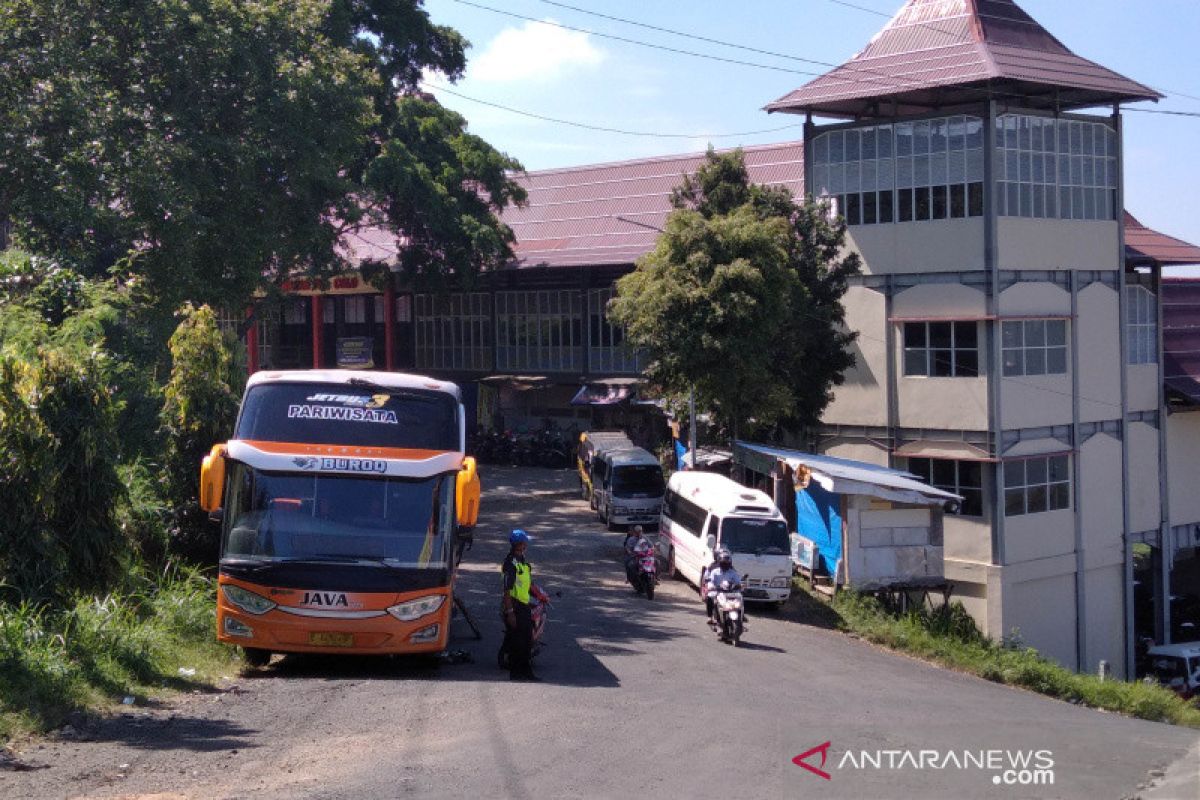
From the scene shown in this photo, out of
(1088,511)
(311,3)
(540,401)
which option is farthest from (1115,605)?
(311,3)

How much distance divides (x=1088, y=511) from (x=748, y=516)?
14.3m

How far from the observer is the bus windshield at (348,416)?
12.6 metres

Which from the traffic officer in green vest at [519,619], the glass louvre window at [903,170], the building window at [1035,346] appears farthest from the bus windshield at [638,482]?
the traffic officer in green vest at [519,619]

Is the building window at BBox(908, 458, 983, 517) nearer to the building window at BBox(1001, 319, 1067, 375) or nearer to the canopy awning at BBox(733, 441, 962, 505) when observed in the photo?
the building window at BBox(1001, 319, 1067, 375)

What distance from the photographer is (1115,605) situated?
31641 mm

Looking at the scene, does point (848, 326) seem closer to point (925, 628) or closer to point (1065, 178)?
point (1065, 178)

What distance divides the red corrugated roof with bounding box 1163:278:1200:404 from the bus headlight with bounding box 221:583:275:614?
2857 centimetres

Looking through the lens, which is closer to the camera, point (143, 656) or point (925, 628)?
point (143, 656)

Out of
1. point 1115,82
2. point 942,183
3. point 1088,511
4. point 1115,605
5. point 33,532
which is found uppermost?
point 1115,82

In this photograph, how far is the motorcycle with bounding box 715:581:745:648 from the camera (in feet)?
57.2

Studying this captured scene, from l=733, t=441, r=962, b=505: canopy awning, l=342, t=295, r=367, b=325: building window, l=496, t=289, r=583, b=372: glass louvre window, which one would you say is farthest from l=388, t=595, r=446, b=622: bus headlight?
l=342, t=295, r=367, b=325: building window

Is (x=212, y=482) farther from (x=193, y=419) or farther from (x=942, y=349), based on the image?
(x=942, y=349)

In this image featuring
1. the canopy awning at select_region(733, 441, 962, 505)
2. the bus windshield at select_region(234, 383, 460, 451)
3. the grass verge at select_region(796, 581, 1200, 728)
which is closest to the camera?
the bus windshield at select_region(234, 383, 460, 451)

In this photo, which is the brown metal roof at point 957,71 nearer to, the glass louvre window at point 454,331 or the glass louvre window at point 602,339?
the glass louvre window at point 602,339
